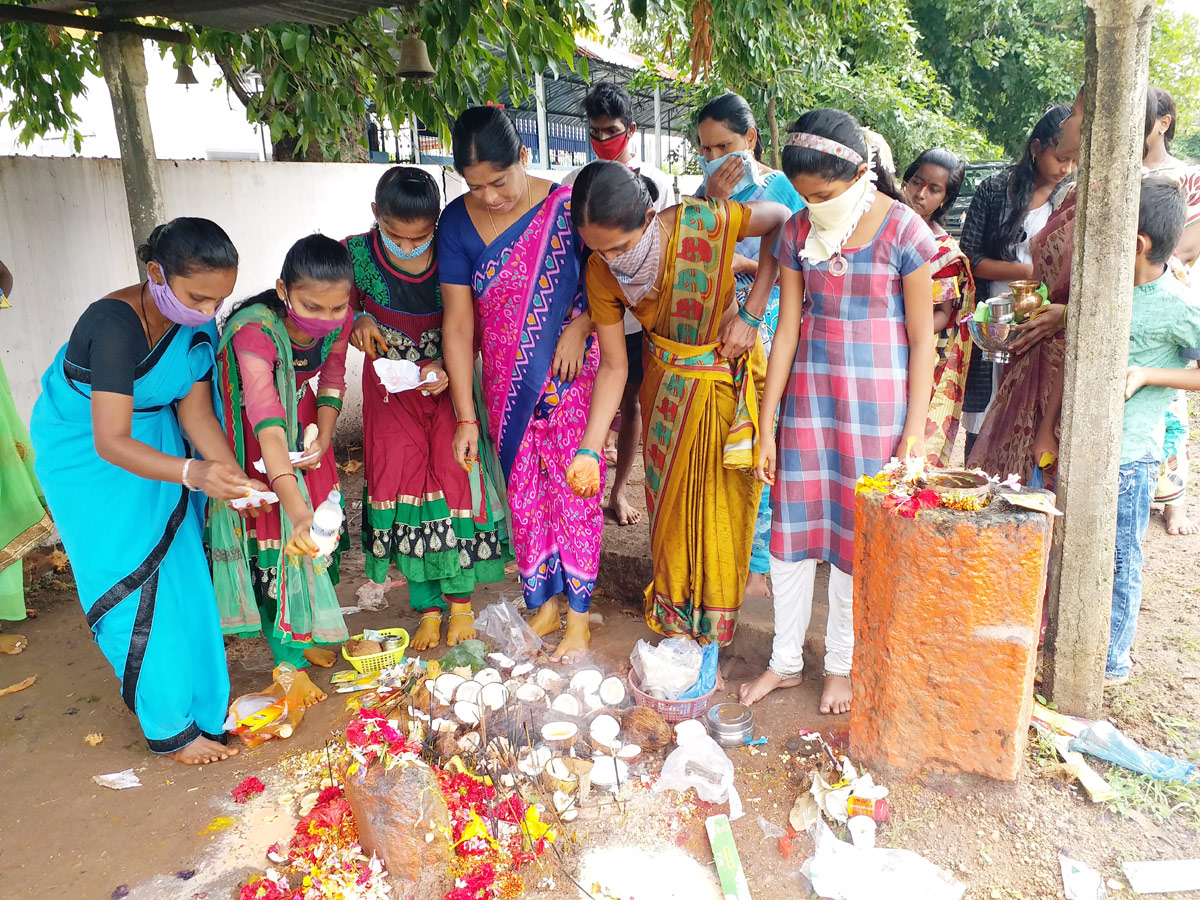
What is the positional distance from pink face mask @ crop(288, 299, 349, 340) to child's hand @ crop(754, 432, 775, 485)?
1462 mm

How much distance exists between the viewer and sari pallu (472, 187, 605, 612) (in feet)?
9.82

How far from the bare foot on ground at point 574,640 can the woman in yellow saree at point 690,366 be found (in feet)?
1.07

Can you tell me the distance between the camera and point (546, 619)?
3436 millimetres

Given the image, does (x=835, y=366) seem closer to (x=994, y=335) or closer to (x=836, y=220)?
(x=836, y=220)

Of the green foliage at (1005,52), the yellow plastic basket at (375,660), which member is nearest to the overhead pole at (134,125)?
the yellow plastic basket at (375,660)

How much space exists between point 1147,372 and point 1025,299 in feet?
1.47

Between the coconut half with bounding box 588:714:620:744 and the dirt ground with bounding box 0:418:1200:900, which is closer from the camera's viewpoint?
the dirt ground with bounding box 0:418:1200:900

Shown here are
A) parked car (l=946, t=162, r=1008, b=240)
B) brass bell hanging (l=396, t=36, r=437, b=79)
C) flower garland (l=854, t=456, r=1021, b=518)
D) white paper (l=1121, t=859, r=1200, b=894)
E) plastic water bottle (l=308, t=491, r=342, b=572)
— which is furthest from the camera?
parked car (l=946, t=162, r=1008, b=240)

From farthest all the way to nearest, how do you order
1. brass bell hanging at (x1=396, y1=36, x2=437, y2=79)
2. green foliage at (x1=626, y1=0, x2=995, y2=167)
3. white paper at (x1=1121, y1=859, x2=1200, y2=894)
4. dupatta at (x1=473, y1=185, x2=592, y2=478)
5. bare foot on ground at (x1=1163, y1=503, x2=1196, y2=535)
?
green foliage at (x1=626, y1=0, x2=995, y2=167), brass bell hanging at (x1=396, y1=36, x2=437, y2=79), bare foot on ground at (x1=1163, y1=503, x2=1196, y2=535), dupatta at (x1=473, y1=185, x2=592, y2=478), white paper at (x1=1121, y1=859, x2=1200, y2=894)

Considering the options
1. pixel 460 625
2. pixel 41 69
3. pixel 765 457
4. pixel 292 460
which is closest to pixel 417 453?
pixel 292 460

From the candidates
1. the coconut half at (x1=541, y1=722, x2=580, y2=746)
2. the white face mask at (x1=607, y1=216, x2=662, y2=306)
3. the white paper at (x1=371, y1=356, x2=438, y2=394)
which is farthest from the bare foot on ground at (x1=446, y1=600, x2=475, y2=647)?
the white face mask at (x1=607, y1=216, x2=662, y2=306)

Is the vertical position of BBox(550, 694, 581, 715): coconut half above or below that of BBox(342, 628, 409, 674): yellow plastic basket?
below

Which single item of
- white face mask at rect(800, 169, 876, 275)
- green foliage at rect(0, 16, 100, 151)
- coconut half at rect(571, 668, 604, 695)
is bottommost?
coconut half at rect(571, 668, 604, 695)

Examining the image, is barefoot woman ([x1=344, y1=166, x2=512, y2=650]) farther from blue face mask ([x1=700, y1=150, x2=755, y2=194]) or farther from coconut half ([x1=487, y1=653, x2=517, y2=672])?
blue face mask ([x1=700, y1=150, x2=755, y2=194])
